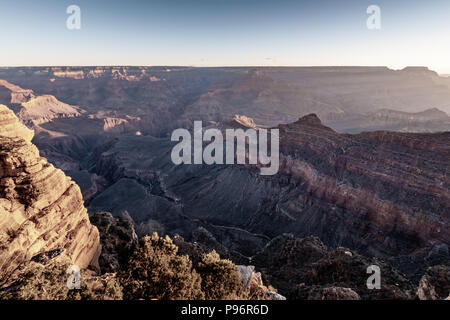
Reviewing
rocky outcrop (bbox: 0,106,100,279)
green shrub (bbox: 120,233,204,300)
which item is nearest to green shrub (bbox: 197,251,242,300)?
green shrub (bbox: 120,233,204,300)

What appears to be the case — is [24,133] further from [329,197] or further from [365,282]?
[329,197]

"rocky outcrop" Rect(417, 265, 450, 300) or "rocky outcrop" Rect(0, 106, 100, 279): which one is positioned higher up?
"rocky outcrop" Rect(0, 106, 100, 279)

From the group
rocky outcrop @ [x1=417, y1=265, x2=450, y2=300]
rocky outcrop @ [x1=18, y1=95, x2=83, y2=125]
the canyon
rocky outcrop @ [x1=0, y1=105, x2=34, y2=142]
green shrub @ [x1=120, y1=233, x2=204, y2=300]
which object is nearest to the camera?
green shrub @ [x1=120, y1=233, x2=204, y2=300]

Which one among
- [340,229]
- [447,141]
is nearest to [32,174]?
[340,229]

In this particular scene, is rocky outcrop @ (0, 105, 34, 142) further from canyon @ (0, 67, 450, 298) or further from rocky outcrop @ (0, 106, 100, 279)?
canyon @ (0, 67, 450, 298)

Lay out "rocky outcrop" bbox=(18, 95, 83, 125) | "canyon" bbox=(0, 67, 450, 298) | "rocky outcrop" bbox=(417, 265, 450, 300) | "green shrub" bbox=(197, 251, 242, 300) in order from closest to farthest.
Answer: "green shrub" bbox=(197, 251, 242, 300) → "rocky outcrop" bbox=(417, 265, 450, 300) → "canyon" bbox=(0, 67, 450, 298) → "rocky outcrop" bbox=(18, 95, 83, 125)

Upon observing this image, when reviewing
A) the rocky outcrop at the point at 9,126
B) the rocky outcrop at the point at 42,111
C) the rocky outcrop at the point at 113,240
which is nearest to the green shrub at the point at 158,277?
the rocky outcrop at the point at 113,240

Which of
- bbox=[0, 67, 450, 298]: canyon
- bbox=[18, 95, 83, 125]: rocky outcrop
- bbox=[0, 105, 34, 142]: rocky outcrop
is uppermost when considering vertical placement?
bbox=[18, 95, 83, 125]: rocky outcrop
